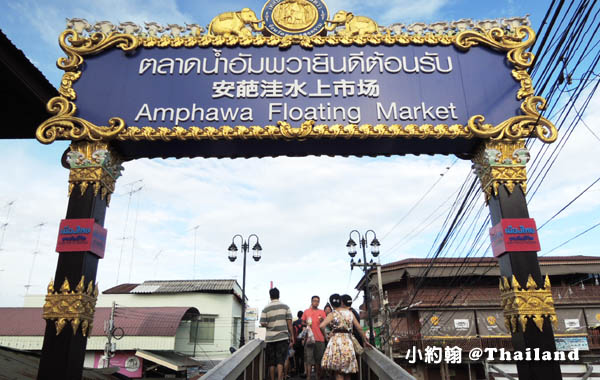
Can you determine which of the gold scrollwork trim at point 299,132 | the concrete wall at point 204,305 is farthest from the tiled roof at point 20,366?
the concrete wall at point 204,305

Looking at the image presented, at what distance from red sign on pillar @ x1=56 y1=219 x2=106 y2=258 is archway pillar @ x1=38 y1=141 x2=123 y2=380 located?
0.28ft

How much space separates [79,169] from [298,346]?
6705 millimetres

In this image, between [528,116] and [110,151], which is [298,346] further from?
[528,116]

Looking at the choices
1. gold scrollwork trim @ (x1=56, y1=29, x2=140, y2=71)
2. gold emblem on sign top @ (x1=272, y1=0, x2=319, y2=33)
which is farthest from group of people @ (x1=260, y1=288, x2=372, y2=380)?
gold scrollwork trim @ (x1=56, y1=29, x2=140, y2=71)

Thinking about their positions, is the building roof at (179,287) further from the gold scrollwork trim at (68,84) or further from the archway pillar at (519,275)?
the archway pillar at (519,275)

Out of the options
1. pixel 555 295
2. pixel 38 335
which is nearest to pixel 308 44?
pixel 555 295

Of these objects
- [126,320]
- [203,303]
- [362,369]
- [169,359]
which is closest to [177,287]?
[203,303]

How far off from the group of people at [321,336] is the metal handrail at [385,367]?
14.8 inches

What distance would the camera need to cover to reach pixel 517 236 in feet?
19.9

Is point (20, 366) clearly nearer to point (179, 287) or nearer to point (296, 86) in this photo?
point (296, 86)

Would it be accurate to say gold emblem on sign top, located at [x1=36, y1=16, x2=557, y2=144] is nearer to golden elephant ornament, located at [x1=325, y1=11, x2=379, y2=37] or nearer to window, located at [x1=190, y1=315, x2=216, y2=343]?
golden elephant ornament, located at [x1=325, y1=11, x2=379, y2=37]

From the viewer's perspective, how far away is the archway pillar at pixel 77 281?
574 centimetres

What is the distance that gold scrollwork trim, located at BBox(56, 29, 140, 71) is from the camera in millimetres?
7238

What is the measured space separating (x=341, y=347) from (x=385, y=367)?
1.59 m
